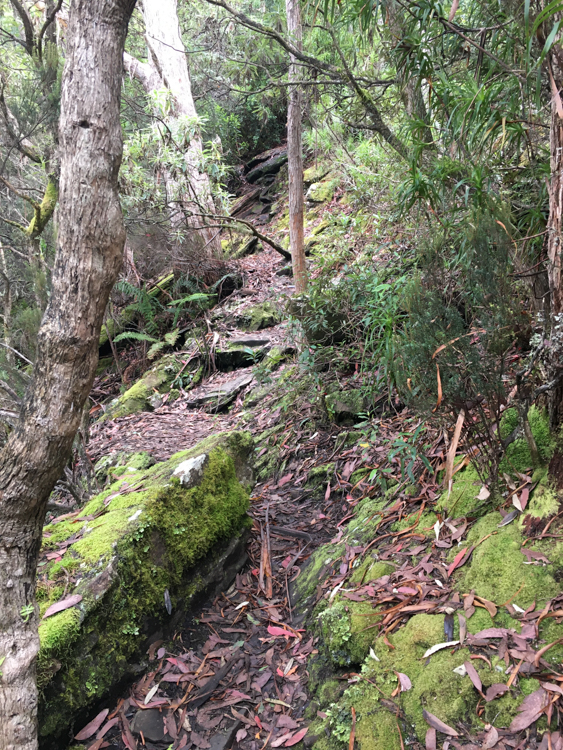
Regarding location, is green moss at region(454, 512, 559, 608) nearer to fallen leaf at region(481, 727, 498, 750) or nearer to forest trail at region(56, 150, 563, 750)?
forest trail at region(56, 150, 563, 750)

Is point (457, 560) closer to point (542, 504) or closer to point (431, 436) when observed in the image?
point (542, 504)

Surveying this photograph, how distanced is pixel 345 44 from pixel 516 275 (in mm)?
4567

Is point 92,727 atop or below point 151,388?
below

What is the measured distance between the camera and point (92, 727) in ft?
7.23

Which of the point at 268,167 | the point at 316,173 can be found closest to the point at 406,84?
the point at 316,173

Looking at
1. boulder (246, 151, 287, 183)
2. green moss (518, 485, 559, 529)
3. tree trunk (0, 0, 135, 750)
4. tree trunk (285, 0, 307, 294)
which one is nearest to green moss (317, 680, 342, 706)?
green moss (518, 485, 559, 529)

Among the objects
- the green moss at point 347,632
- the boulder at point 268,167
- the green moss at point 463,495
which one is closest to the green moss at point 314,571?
the green moss at point 347,632

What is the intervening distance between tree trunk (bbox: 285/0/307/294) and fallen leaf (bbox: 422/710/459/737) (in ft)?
13.7

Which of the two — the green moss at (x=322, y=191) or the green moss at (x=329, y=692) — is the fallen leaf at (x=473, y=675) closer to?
the green moss at (x=329, y=692)

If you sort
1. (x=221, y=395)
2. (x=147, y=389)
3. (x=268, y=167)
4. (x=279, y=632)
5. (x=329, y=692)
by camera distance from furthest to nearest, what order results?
(x=268, y=167), (x=147, y=389), (x=221, y=395), (x=279, y=632), (x=329, y=692)

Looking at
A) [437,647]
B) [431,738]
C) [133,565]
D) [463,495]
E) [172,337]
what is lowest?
[431,738]

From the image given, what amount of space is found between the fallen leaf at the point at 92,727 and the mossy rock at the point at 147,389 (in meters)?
5.14

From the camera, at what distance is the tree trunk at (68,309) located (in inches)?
79.4

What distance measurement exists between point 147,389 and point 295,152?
413 cm
